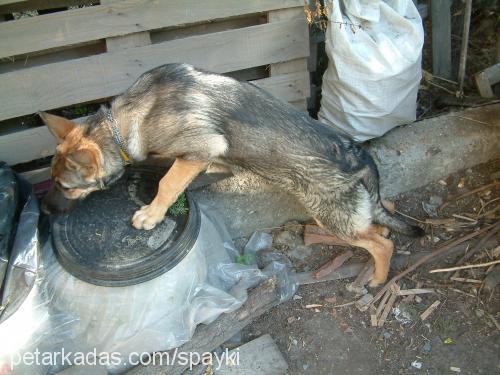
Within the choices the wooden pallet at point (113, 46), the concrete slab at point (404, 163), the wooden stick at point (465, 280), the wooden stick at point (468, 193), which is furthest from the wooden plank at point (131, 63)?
the wooden stick at point (465, 280)

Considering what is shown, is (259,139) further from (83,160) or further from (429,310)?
(429,310)

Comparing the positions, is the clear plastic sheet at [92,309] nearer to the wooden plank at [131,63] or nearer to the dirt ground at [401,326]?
the dirt ground at [401,326]

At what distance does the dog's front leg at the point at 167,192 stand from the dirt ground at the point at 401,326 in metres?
1.12

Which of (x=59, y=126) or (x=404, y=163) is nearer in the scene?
(x=59, y=126)

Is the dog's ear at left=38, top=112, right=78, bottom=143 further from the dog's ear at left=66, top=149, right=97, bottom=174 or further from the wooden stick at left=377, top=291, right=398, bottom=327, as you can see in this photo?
the wooden stick at left=377, top=291, right=398, bottom=327

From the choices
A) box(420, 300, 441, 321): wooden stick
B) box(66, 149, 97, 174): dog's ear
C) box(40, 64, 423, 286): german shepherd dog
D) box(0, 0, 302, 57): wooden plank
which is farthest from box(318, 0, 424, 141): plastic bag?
box(66, 149, 97, 174): dog's ear

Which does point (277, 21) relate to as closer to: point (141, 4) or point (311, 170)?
point (141, 4)

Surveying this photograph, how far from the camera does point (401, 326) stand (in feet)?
11.7

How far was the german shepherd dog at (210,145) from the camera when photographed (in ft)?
10.1

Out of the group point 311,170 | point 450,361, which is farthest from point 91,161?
point 450,361

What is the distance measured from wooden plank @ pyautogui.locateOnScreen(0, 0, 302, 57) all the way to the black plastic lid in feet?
3.68

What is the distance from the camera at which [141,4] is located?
3578mm

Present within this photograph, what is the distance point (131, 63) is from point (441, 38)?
309 centimetres

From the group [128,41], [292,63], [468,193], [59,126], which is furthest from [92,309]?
[468,193]
